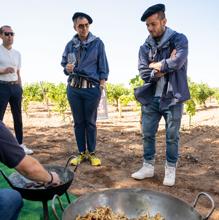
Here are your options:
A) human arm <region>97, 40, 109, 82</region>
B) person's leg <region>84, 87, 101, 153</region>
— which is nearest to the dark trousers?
person's leg <region>84, 87, 101, 153</region>

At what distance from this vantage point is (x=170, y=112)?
3.87m

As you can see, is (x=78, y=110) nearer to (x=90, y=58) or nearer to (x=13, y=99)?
(x=90, y=58)

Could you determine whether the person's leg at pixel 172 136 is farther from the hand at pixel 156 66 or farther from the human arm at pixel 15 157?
the human arm at pixel 15 157

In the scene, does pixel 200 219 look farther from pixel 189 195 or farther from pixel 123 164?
pixel 123 164

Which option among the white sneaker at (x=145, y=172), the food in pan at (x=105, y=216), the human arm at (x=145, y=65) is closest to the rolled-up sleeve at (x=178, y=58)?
the human arm at (x=145, y=65)

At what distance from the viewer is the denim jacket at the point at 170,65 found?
3.72m

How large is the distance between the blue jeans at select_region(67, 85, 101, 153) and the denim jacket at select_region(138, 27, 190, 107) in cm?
96

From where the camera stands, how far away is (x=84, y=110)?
4.80m

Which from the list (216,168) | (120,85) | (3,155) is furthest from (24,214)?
(120,85)

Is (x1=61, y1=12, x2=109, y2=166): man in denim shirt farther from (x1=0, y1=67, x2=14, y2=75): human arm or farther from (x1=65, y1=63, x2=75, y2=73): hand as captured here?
(x1=0, y1=67, x2=14, y2=75): human arm

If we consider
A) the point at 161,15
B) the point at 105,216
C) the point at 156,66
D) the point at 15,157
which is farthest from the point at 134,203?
the point at 161,15

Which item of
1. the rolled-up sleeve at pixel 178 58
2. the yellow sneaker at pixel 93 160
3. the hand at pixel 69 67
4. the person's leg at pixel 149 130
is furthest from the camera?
the yellow sneaker at pixel 93 160

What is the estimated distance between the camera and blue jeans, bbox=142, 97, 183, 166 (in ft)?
12.6

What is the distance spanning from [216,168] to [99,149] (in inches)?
90.5
